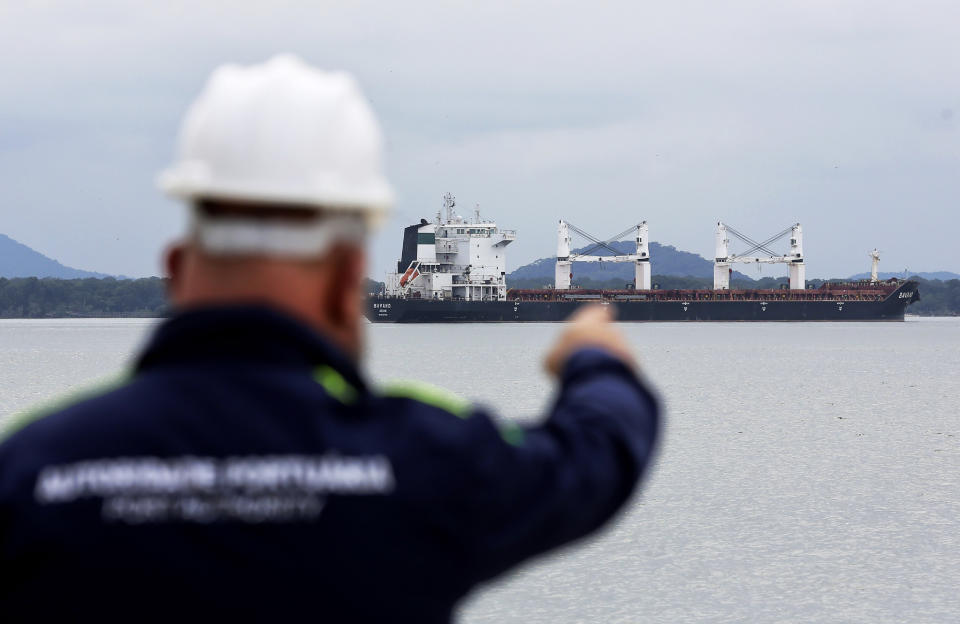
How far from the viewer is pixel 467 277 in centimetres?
7306

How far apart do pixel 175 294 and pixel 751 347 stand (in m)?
65.5

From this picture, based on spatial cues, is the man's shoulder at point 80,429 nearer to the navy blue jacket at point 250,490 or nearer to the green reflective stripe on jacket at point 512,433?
the navy blue jacket at point 250,490

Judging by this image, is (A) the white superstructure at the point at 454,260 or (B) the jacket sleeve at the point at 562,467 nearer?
(B) the jacket sleeve at the point at 562,467

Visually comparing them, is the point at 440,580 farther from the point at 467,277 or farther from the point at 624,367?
the point at 467,277

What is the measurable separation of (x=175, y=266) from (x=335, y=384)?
244 mm

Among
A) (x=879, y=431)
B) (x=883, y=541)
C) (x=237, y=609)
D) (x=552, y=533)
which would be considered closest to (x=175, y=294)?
(x=237, y=609)

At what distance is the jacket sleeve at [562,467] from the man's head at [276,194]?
22 cm

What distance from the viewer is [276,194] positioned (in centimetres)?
110

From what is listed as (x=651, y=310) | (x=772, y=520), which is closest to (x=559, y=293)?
(x=651, y=310)

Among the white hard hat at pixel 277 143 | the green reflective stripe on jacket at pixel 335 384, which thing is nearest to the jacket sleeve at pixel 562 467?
the green reflective stripe on jacket at pixel 335 384

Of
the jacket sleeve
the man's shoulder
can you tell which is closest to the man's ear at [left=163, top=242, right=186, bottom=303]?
the man's shoulder

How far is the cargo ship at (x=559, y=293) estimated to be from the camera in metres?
72.8

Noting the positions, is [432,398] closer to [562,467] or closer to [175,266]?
[562,467]

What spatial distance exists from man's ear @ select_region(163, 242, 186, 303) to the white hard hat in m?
0.08
